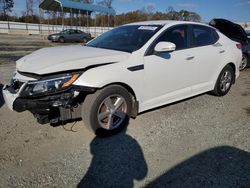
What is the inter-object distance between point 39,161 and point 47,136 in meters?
0.66

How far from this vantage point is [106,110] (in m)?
3.64

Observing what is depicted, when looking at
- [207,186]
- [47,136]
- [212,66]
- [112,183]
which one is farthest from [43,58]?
[212,66]

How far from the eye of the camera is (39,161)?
309cm

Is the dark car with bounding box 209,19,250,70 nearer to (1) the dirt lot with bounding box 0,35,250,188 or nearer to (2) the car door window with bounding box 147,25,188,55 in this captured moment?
(2) the car door window with bounding box 147,25,188,55

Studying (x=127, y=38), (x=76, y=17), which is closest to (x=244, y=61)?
(x=127, y=38)

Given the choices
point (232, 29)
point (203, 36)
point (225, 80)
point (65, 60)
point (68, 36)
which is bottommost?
point (68, 36)

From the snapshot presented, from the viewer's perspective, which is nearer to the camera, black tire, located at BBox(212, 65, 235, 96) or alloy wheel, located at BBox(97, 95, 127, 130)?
alloy wheel, located at BBox(97, 95, 127, 130)

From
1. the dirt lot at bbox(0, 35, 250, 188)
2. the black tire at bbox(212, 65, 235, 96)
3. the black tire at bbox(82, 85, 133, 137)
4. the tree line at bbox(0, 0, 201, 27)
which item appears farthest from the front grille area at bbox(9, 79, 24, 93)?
the tree line at bbox(0, 0, 201, 27)

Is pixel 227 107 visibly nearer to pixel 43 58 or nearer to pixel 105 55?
pixel 105 55

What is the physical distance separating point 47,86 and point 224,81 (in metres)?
4.08

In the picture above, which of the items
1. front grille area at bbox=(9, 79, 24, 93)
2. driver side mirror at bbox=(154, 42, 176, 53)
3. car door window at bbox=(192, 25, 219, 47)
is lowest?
front grille area at bbox=(9, 79, 24, 93)

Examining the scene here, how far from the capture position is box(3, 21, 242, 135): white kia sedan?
10.7 ft

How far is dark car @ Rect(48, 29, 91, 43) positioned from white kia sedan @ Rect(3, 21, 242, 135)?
2345 cm

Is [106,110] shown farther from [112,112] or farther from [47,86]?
[47,86]
